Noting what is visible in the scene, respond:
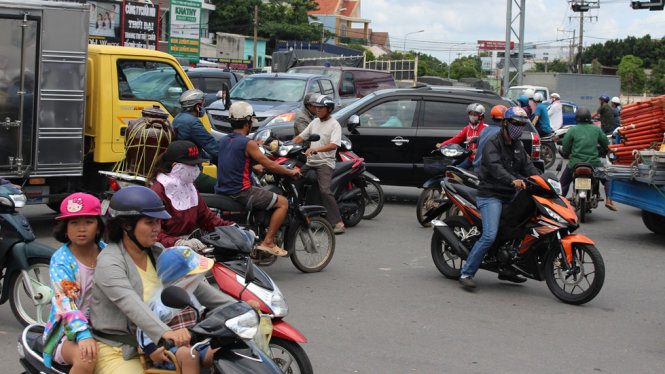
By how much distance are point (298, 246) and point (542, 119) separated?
1140 centimetres

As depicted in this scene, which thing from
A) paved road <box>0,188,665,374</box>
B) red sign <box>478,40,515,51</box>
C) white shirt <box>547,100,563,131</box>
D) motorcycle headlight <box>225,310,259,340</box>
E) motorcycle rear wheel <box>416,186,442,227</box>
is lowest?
paved road <box>0,188,665,374</box>

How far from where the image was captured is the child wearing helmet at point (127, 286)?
356 cm

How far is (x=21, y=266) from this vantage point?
19.5ft

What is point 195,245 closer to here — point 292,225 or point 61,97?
point 292,225

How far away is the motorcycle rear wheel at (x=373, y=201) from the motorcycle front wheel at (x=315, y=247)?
313 cm

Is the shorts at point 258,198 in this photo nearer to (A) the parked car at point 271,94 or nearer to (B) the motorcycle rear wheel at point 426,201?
(B) the motorcycle rear wheel at point 426,201

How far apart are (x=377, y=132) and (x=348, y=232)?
2448 millimetres

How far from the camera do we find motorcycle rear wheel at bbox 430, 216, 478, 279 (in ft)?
26.0

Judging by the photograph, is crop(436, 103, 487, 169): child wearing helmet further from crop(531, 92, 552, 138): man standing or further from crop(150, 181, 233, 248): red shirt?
crop(531, 92, 552, 138): man standing

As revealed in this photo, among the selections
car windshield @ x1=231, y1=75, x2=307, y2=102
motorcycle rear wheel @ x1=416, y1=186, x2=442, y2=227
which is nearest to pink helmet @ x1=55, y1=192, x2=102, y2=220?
motorcycle rear wheel @ x1=416, y1=186, x2=442, y2=227

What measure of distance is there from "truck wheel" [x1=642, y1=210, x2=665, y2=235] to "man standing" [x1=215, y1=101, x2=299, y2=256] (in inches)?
241

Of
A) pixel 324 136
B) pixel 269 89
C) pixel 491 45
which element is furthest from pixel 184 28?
pixel 491 45

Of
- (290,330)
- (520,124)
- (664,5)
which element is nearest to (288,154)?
(520,124)

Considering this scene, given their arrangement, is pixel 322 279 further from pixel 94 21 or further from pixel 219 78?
pixel 94 21
